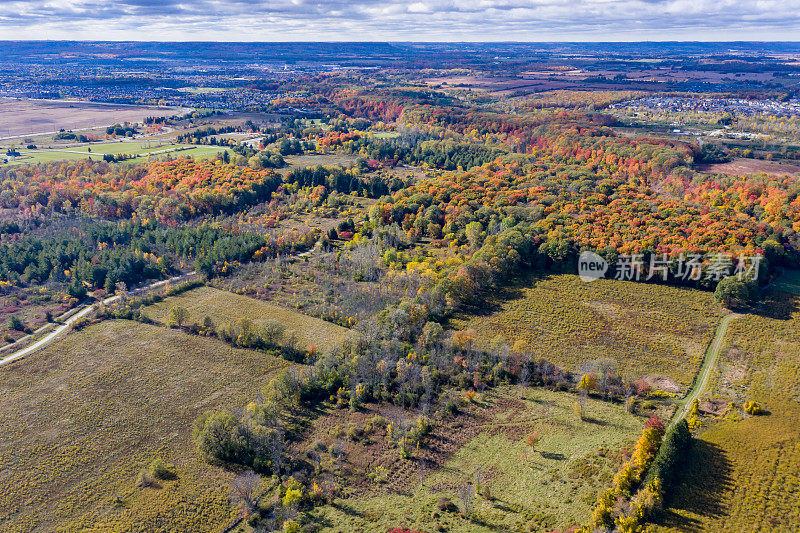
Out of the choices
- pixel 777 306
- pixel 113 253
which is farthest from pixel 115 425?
pixel 777 306

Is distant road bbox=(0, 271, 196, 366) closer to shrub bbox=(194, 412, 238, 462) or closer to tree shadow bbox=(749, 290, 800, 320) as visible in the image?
shrub bbox=(194, 412, 238, 462)

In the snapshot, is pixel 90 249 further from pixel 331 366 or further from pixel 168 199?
pixel 331 366

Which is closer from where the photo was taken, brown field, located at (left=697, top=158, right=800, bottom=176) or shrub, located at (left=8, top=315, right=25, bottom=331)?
shrub, located at (left=8, top=315, right=25, bottom=331)

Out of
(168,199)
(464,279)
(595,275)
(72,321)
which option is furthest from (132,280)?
(595,275)

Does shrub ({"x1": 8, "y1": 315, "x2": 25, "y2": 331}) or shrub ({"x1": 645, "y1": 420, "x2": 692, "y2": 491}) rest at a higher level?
shrub ({"x1": 645, "y1": 420, "x2": 692, "y2": 491})

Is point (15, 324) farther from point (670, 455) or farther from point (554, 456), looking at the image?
point (670, 455)

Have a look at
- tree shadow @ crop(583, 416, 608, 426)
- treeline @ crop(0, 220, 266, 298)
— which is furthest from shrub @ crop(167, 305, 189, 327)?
tree shadow @ crop(583, 416, 608, 426)
